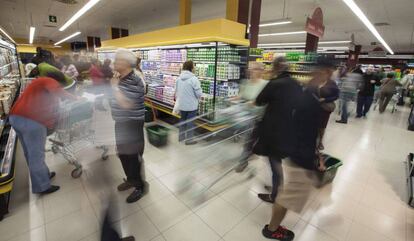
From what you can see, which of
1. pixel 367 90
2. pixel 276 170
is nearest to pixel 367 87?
pixel 367 90

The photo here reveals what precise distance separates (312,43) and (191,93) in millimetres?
7460

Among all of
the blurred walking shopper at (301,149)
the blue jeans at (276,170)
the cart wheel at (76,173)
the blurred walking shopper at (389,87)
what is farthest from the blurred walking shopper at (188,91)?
the blurred walking shopper at (389,87)

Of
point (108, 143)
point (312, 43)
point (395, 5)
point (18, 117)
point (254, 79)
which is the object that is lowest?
point (108, 143)

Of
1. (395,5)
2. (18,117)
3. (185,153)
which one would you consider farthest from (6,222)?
(395,5)

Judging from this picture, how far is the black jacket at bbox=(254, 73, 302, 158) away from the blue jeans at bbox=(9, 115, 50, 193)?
2496 millimetres

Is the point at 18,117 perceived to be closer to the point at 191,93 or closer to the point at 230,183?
the point at 191,93

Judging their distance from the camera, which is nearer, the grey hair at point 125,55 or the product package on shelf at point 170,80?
the grey hair at point 125,55

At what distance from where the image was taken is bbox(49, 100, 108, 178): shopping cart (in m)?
2.75

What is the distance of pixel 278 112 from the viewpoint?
6.29 ft

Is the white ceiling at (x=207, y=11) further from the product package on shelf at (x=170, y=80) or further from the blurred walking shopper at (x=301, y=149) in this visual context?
the blurred walking shopper at (x=301, y=149)

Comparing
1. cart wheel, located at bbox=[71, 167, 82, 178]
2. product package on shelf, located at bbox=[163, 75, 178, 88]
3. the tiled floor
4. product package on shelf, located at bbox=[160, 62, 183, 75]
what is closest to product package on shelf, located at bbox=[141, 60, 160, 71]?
product package on shelf, located at bbox=[160, 62, 183, 75]

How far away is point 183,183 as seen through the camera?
306cm

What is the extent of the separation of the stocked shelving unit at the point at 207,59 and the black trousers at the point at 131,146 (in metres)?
1.55

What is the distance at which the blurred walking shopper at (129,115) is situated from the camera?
6.93 ft
